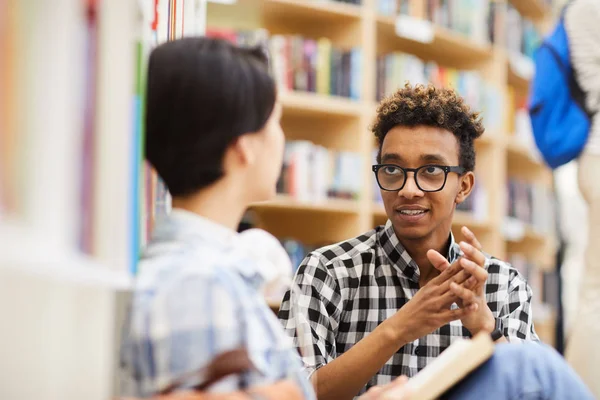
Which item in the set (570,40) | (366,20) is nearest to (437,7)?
(366,20)

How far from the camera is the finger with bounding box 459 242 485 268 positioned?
127 centimetres

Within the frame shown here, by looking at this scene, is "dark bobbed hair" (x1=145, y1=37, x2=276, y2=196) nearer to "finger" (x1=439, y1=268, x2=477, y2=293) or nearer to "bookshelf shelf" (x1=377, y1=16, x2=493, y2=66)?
"finger" (x1=439, y1=268, x2=477, y2=293)

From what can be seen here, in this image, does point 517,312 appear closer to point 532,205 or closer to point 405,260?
point 405,260

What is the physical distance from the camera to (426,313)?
126 centimetres

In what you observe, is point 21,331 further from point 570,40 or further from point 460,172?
point 570,40

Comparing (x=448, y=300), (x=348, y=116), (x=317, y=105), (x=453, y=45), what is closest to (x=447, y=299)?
(x=448, y=300)

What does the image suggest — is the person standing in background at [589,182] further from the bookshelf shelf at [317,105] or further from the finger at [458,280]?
the bookshelf shelf at [317,105]

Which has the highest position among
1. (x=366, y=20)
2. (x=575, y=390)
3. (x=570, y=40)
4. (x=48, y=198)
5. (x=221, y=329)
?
(x=366, y=20)

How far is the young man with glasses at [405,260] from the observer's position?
1.45 meters

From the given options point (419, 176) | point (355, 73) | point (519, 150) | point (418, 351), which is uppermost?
point (355, 73)

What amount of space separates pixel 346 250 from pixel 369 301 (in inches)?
4.4

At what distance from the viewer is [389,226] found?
5.07ft

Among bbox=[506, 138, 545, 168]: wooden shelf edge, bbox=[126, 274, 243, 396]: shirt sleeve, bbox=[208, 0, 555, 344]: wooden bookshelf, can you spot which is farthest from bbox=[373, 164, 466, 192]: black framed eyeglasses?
bbox=[506, 138, 545, 168]: wooden shelf edge

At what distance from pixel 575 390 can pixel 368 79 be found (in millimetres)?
2193
